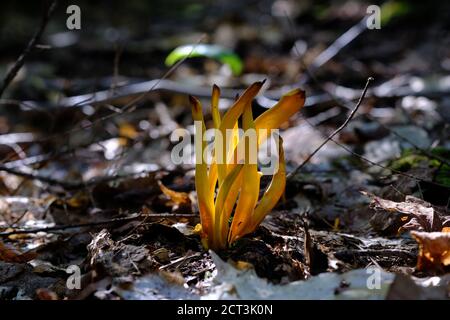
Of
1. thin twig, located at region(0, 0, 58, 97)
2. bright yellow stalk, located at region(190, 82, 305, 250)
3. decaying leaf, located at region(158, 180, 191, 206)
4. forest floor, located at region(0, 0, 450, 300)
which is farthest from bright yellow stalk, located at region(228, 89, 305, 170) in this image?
thin twig, located at region(0, 0, 58, 97)

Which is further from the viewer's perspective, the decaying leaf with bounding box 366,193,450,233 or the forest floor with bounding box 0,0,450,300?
the decaying leaf with bounding box 366,193,450,233

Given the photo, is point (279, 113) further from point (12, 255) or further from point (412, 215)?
point (12, 255)

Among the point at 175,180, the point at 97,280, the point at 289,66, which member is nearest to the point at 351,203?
the point at 175,180

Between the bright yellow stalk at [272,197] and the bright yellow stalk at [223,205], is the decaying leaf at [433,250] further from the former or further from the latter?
the bright yellow stalk at [223,205]

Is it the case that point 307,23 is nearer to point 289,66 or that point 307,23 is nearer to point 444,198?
point 289,66

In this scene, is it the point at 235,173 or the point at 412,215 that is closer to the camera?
the point at 235,173

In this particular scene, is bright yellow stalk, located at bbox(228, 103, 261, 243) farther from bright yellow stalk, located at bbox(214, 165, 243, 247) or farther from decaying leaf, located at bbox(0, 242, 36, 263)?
decaying leaf, located at bbox(0, 242, 36, 263)

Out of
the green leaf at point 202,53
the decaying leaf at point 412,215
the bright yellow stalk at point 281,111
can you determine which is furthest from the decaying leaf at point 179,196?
the green leaf at point 202,53

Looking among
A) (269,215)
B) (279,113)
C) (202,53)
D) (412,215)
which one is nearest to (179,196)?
(269,215)
